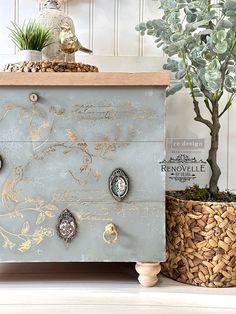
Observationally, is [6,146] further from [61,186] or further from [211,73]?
[211,73]

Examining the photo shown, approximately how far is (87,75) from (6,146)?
27cm

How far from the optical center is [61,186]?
89 centimetres

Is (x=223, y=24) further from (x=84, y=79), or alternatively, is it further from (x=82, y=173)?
(x=82, y=173)

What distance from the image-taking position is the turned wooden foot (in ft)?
3.00

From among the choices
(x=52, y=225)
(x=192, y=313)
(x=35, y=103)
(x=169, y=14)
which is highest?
(x=169, y=14)

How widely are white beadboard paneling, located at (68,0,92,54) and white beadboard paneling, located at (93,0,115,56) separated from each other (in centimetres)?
3

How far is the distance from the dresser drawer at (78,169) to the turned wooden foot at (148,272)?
17 centimetres

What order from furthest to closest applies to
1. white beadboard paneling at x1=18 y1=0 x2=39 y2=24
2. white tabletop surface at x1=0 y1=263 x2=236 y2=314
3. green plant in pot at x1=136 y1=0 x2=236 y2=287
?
white beadboard paneling at x1=18 y1=0 x2=39 y2=24 < green plant in pot at x1=136 y1=0 x2=236 y2=287 < white tabletop surface at x1=0 y1=263 x2=236 y2=314

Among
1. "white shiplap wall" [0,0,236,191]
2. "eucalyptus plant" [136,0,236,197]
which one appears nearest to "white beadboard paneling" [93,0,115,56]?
"white shiplap wall" [0,0,236,191]

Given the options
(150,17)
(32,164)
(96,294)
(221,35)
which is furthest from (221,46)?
(96,294)

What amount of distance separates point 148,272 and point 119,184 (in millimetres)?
247

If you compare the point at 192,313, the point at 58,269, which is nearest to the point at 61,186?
the point at 58,269

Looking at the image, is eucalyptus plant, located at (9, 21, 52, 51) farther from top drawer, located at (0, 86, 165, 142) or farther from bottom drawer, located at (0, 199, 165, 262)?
bottom drawer, located at (0, 199, 165, 262)

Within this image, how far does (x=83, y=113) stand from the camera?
0.89m
